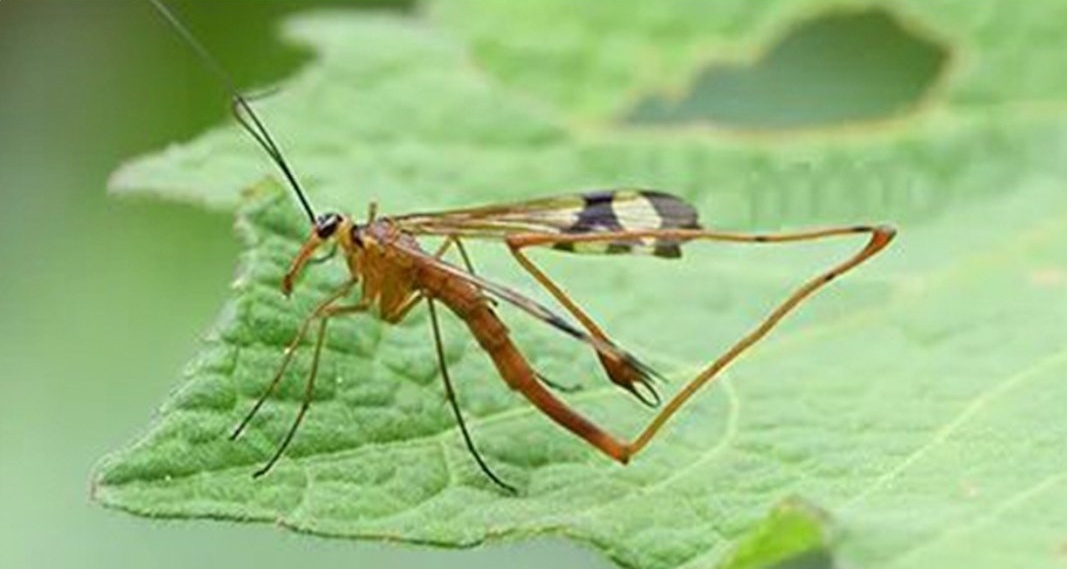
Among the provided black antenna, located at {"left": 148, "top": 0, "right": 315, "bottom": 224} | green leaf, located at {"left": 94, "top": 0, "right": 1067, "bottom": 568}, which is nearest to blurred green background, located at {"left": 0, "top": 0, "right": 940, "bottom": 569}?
green leaf, located at {"left": 94, "top": 0, "right": 1067, "bottom": 568}

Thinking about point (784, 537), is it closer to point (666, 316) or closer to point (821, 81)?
point (666, 316)

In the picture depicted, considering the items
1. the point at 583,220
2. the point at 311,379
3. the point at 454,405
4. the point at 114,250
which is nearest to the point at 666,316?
the point at 583,220

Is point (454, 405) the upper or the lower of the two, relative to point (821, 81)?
lower

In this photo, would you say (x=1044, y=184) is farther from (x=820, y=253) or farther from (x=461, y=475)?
(x=461, y=475)

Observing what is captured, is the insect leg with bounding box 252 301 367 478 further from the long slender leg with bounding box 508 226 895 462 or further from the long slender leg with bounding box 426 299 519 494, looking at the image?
the long slender leg with bounding box 508 226 895 462

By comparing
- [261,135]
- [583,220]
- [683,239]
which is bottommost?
[683,239]

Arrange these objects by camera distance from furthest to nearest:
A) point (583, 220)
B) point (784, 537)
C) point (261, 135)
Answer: point (261, 135), point (583, 220), point (784, 537)
